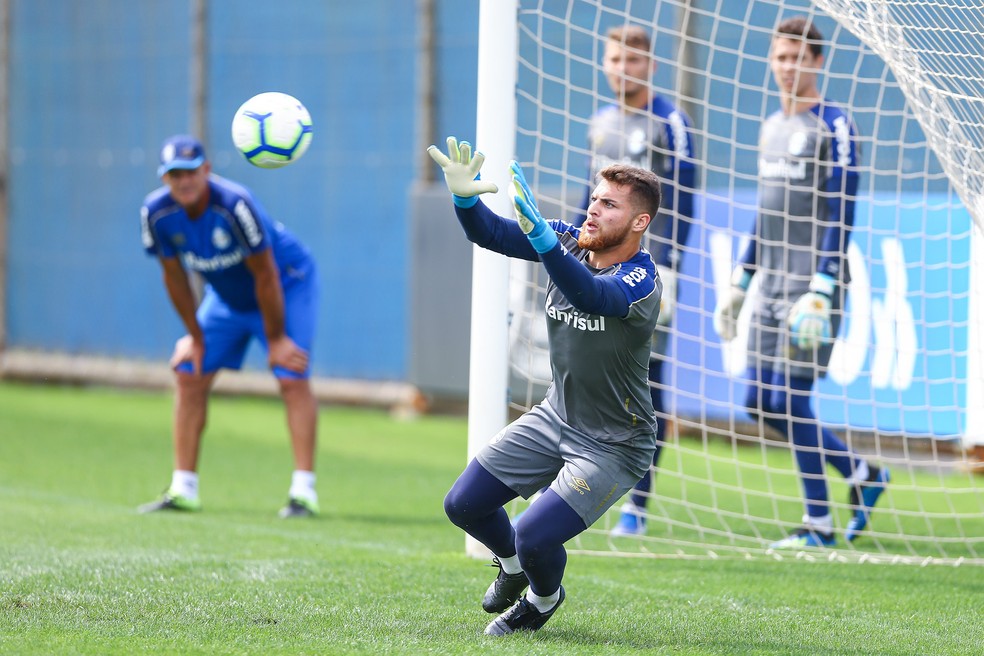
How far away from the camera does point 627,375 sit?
14.6ft

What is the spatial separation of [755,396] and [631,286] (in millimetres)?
2577

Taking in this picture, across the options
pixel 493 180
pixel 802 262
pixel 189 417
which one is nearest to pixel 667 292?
pixel 802 262

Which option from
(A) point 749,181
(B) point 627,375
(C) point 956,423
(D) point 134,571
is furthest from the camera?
(A) point 749,181

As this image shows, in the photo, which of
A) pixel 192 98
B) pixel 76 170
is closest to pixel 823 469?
pixel 192 98

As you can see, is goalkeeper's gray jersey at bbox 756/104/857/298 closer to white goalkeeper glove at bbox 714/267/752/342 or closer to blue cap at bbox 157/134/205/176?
white goalkeeper glove at bbox 714/267/752/342

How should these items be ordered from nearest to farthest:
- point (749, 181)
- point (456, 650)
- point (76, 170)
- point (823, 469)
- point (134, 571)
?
point (456, 650) → point (134, 571) → point (823, 469) → point (749, 181) → point (76, 170)

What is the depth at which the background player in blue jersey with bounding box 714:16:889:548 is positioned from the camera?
6.35 metres

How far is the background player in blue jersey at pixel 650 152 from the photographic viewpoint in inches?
258

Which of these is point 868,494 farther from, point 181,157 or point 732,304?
point 181,157

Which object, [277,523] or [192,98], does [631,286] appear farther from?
[192,98]

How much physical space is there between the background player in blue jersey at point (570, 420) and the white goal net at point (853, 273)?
146 cm

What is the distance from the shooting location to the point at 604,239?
4414 mm

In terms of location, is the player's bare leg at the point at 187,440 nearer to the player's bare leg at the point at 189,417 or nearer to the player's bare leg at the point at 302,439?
the player's bare leg at the point at 189,417

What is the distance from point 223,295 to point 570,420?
3.28 m
